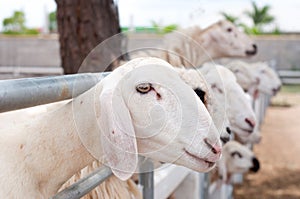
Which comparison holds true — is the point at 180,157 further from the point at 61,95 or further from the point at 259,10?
the point at 259,10

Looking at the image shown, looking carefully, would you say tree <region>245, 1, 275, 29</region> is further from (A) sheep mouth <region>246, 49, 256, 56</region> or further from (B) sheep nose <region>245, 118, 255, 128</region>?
(B) sheep nose <region>245, 118, 255, 128</region>

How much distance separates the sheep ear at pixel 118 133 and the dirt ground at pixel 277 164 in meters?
4.81

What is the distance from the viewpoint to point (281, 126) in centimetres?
1035

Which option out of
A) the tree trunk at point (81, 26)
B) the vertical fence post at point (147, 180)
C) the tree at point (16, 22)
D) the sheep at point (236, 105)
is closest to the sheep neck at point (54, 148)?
the vertical fence post at point (147, 180)

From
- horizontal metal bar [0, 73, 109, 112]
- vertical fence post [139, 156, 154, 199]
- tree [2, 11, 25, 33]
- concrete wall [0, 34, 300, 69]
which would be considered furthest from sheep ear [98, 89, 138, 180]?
tree [2, 11, 25, 33]

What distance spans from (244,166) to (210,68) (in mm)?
2060

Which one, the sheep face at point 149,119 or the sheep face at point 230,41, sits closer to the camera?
the sheep face at point 149,119

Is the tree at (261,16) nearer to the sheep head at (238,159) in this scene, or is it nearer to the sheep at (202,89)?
the sheep head at (238,159)

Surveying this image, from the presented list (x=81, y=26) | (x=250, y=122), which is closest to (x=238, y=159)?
(x=250, y=122)

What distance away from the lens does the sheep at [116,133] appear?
3.80 feet

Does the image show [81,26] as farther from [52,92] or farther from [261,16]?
[261,16]

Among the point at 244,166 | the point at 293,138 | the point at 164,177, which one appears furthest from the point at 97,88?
the point at 293,138

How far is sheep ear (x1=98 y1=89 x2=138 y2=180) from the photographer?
3.73 feet

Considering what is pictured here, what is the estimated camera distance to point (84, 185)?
1314mm
